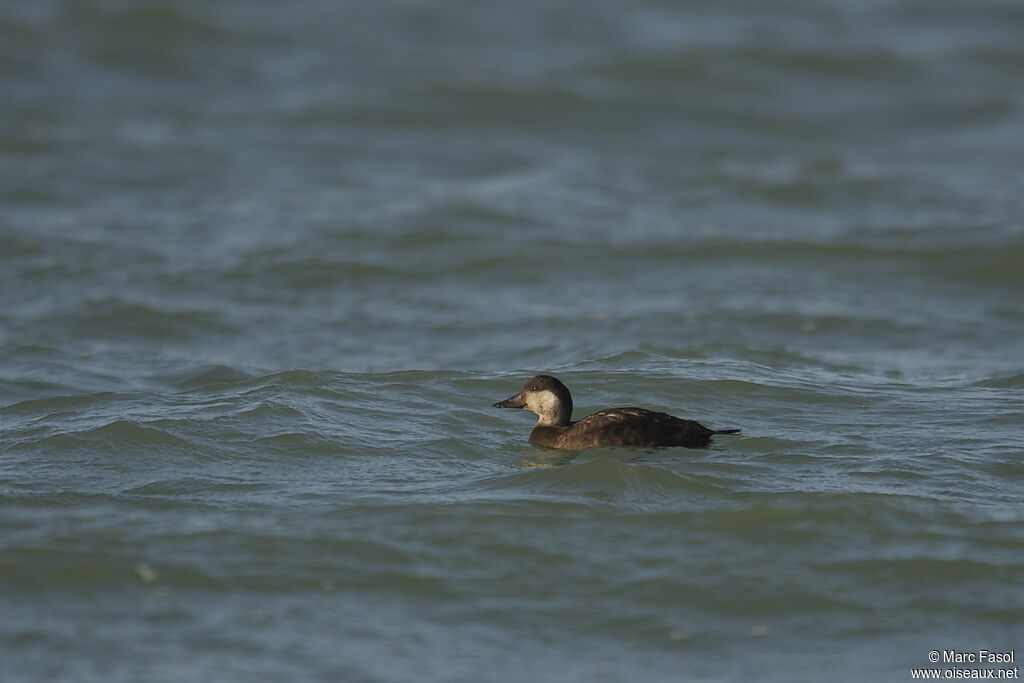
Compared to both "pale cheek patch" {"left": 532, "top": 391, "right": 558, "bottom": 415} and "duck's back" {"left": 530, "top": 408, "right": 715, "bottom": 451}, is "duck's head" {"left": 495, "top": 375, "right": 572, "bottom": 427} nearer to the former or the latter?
"pale cheek patch" {"left": 532, "top": 391, "right": 558, "bottom": 415}

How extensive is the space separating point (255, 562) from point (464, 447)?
2280 mm

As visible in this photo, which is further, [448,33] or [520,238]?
[448,33]

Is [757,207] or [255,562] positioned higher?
[757,207]

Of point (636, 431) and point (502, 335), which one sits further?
point (502, 335)

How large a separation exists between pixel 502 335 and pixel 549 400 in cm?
380

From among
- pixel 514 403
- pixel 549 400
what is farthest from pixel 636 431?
pixel 514 403

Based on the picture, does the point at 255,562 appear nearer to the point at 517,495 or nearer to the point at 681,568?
the point at 517,495

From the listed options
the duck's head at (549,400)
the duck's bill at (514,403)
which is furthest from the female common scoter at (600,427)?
the duck's bill at (514,403)

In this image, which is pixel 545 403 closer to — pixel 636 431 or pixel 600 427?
pixel 600 427

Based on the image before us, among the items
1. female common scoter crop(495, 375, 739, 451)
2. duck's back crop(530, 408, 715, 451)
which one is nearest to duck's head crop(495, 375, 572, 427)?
female common scoter crop(495, 375, 739, 451)

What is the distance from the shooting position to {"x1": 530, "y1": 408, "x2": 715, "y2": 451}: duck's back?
914 cm

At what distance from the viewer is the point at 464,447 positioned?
31.6 feet

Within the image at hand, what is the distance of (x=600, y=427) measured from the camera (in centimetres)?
928

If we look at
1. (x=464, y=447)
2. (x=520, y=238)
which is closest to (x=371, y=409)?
(x=464, y=447)
